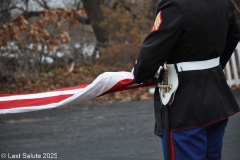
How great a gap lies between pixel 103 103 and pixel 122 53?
12.6 feet

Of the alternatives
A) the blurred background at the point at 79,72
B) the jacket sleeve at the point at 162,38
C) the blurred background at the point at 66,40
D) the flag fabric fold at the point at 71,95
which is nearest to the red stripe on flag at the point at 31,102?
the flag fabric fold at the point at 71,95

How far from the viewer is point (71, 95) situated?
4582mm

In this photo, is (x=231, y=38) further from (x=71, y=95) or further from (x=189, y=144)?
(x=71, y=95)

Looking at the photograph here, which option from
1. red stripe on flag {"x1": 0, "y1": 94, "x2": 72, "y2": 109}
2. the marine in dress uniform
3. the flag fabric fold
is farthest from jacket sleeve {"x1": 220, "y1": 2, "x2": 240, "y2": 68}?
red stripe on flag {"x1": 0, "y1": 94, "x2": 72, "y2": 109}

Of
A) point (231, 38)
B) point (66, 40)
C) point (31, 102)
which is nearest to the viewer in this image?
point (231, 38)

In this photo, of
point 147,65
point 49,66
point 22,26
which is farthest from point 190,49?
point 49,66

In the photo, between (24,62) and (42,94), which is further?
(24,62)

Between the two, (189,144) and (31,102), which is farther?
(31,102)

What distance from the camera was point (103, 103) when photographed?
11.9m

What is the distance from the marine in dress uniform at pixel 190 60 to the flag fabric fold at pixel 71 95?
0.28 m

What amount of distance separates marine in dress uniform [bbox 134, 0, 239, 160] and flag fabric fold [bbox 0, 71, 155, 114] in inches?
11.0

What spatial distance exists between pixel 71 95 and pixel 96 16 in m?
13.9

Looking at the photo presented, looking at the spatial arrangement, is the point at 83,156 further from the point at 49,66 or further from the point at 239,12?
the point at 49,66

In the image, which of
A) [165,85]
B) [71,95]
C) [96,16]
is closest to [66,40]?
[96,16]
